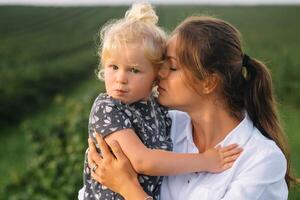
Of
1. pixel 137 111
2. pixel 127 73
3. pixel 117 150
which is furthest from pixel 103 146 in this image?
pixel 127 73

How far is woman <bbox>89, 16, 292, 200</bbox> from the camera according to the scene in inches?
113

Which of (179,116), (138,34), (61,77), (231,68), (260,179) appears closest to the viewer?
(260,179)

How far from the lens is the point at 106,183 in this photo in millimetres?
2951

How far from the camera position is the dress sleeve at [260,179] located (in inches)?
111

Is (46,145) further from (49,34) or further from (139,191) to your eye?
(49,34)

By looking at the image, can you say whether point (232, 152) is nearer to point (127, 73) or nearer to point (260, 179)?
point (260, 179)

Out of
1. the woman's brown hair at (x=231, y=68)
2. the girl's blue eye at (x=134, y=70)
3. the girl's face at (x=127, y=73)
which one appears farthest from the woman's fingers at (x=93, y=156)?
the woman's brown hair at (x=231, y=68)

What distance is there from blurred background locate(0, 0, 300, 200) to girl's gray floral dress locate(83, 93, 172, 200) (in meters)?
0.65

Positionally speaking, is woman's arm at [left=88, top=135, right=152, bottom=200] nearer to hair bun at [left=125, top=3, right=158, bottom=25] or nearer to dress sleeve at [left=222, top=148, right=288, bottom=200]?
dress sleeve at [left=222, top=148, right=288, bottom=200]

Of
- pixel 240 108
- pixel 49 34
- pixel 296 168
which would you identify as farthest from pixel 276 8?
pixel 240 108

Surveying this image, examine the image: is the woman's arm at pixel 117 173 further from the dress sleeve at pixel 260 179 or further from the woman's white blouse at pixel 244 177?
the dress sleeve at pixel 260 179

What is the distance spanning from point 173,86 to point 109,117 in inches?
10.5

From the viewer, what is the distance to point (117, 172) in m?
2.91

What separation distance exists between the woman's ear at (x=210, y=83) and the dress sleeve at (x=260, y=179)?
1.11 feet
